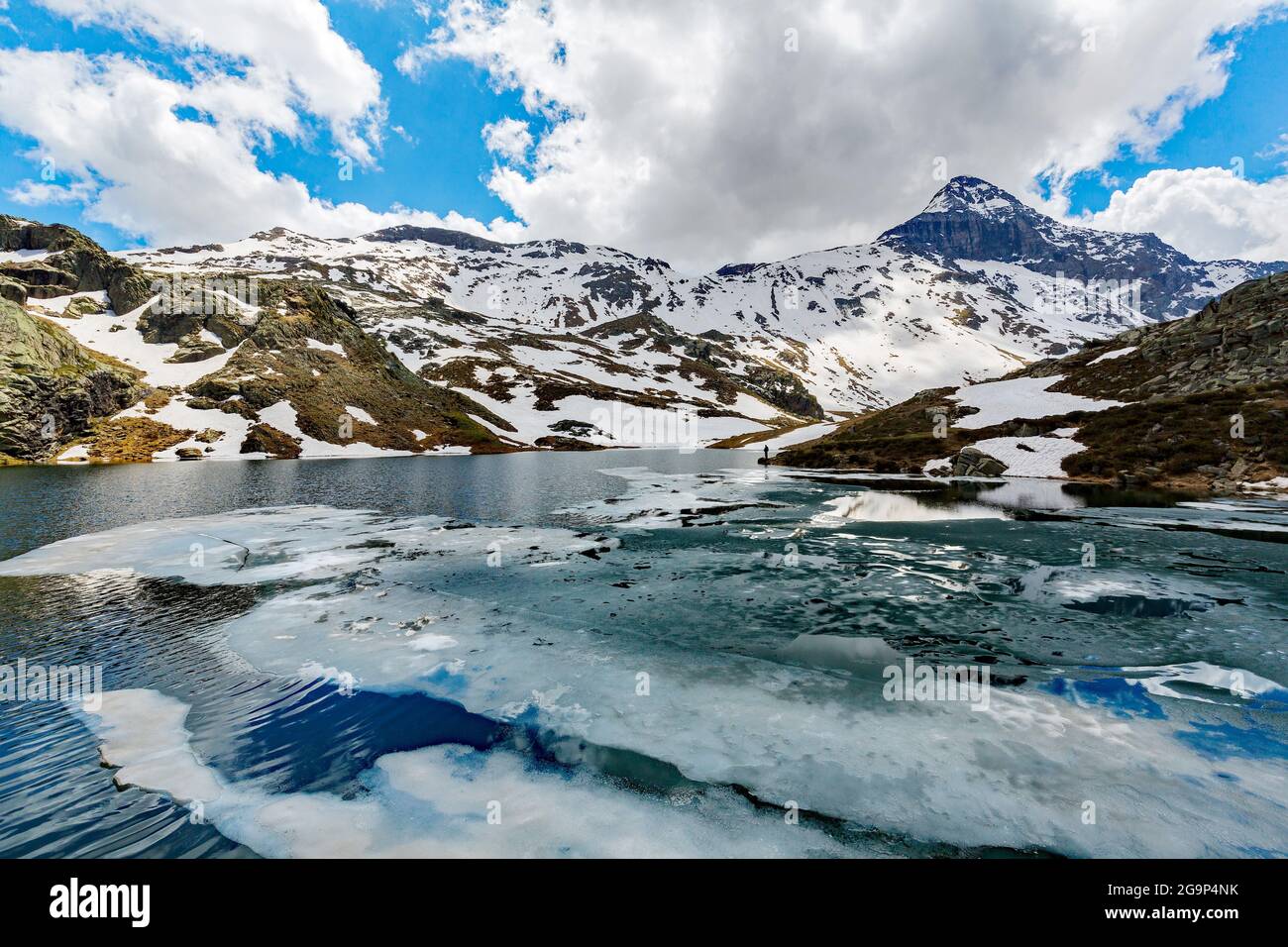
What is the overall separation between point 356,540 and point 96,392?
98.8m

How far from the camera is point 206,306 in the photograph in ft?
401

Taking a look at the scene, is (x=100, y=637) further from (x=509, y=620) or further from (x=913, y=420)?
(x=913, y=420)

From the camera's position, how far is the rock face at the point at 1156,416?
43.8 m

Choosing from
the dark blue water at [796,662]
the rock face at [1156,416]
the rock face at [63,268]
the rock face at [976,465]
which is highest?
the rock face at [63,268]

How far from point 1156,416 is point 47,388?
149 metres

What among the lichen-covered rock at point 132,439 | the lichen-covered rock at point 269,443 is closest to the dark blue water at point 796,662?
the lichen-covered rock at point 269,443

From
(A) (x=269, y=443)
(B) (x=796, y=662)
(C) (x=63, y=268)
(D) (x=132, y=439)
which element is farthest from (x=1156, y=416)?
(C) (x=63, y=268)

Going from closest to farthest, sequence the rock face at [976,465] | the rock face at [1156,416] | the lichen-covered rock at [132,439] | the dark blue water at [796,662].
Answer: the dark blue water at [796,662]
the rock face at [1156,416]
the rock face at [976,465]
the lichen-covered rock at [132,439]

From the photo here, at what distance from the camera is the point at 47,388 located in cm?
7875

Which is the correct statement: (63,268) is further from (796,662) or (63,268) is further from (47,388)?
(796,662)

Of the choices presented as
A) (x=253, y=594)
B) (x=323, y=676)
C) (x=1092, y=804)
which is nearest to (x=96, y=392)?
(x=253, y=594)

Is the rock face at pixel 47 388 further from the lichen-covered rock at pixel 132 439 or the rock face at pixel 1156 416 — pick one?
the rock face at pixel 1156 416

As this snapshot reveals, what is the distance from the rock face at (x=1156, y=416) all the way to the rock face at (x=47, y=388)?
11343 cm

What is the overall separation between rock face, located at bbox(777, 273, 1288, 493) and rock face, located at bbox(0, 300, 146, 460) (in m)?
113
